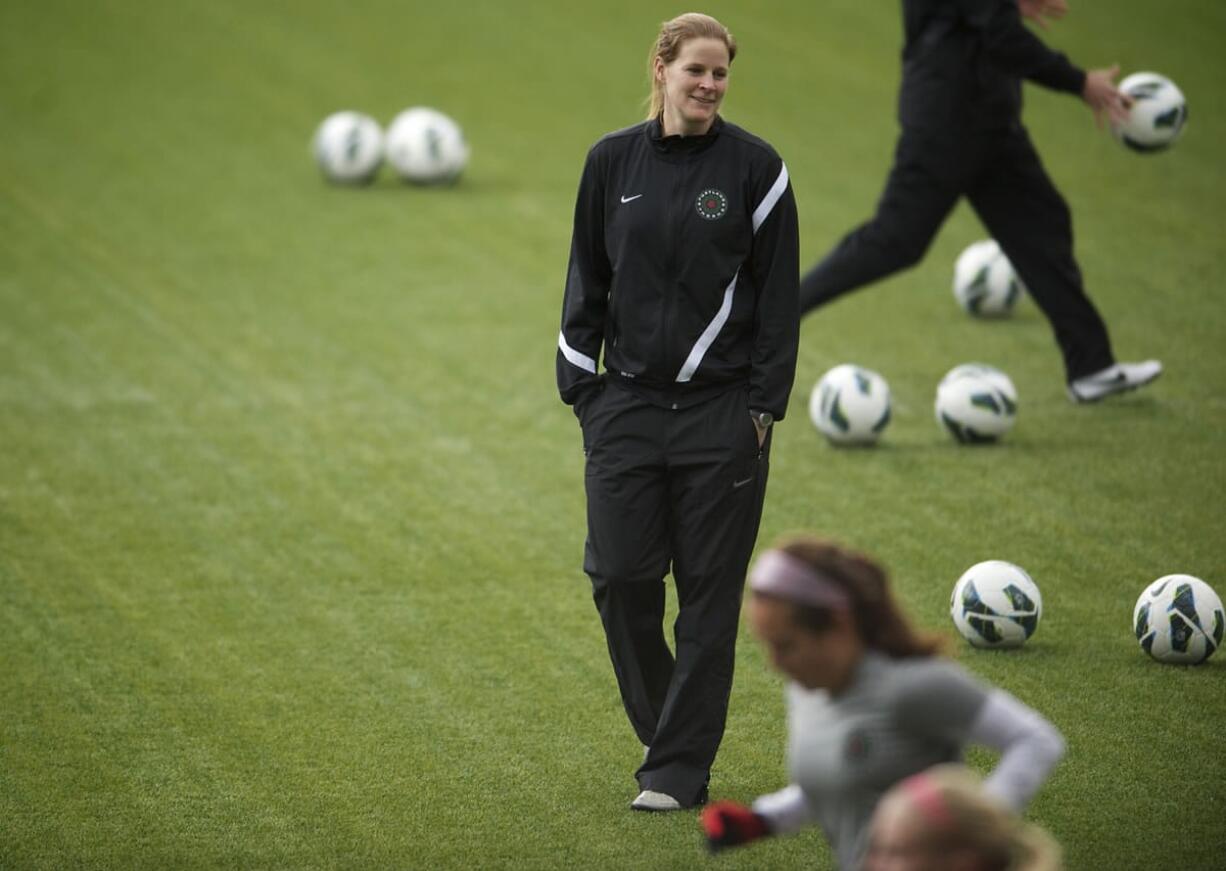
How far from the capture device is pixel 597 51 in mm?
21438

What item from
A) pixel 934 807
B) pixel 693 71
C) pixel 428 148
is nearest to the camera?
pixel 934 807

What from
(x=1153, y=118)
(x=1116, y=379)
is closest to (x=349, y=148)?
(x=1153, y=118)

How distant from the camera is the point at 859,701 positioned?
427cm

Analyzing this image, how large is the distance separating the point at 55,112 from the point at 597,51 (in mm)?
5980

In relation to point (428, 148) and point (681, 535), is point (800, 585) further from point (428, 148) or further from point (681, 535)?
point (428, 148)

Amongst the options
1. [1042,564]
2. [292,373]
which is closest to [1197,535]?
[1042,564]

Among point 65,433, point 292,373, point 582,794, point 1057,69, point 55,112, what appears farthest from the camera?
point 55,112

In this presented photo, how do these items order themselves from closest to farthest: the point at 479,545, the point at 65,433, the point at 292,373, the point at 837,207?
the point at 479,545
the point at 65,433
the point at 292,373
the point at 837,207

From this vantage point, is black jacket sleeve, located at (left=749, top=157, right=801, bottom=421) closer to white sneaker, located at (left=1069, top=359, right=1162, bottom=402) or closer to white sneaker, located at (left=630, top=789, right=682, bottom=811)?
white sneaker, located at (left=630, top=789, right=682, bottom=811)

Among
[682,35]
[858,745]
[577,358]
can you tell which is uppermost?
[682,35]

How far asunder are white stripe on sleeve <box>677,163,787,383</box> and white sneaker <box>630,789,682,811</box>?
4.68 ft

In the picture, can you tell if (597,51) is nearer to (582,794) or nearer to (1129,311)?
(1129,311)

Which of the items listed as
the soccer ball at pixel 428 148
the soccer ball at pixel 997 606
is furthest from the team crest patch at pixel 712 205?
the soccer ball at pixel 428 148

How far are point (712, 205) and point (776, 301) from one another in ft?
1.28
